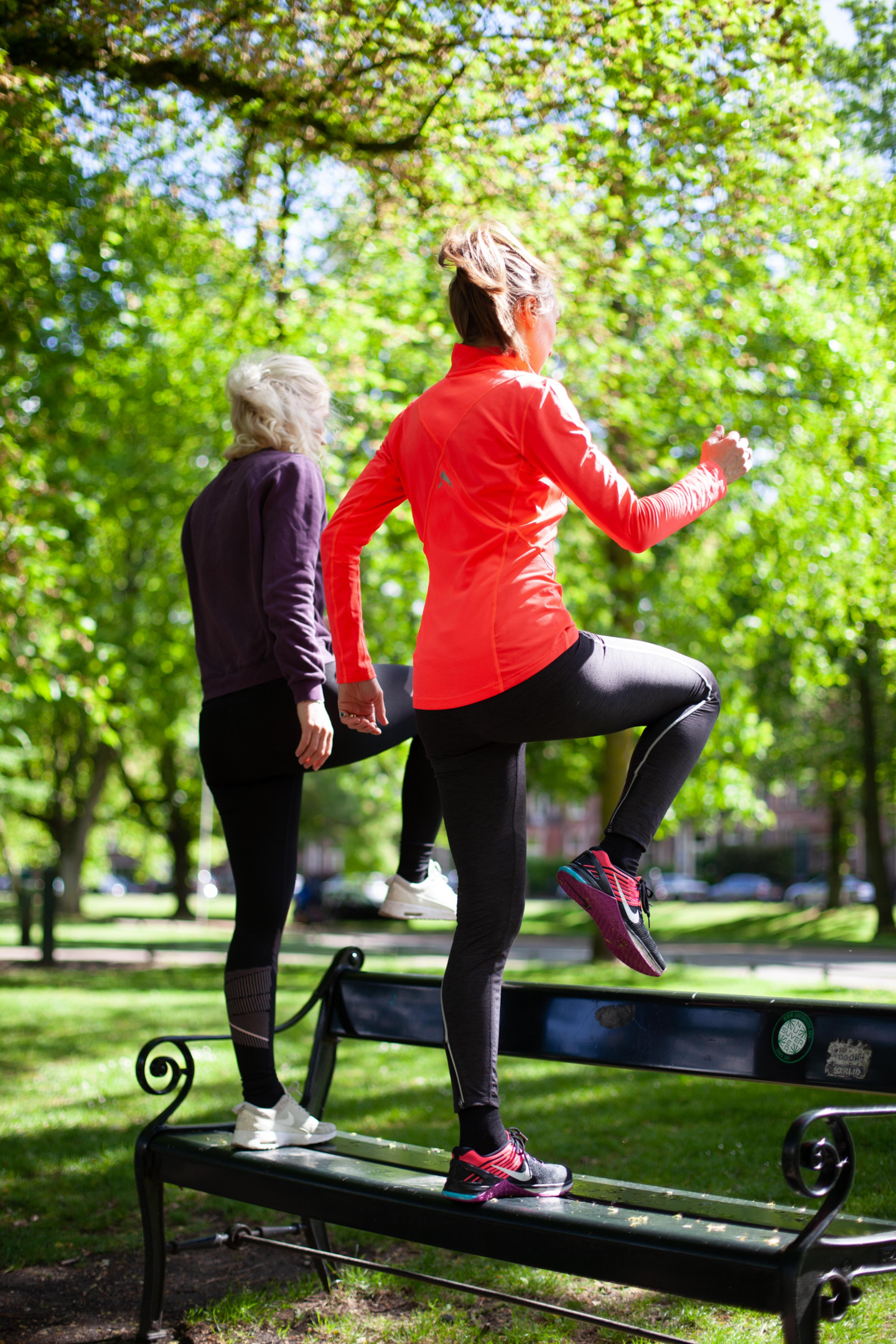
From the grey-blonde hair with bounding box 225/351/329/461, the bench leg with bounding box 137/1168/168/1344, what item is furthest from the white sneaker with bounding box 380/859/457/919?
the grey-blonde hair with bounding box 225/351/329/461

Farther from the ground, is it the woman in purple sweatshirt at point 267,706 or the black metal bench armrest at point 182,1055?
the woman in purple sweatshirt at point 267,706

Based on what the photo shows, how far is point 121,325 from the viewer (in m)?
12.6

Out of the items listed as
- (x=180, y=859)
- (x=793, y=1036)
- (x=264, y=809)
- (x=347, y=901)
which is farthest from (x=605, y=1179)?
(x=180, y=859)

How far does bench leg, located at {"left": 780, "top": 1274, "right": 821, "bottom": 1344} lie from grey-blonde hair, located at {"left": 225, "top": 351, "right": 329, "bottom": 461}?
2.34 m

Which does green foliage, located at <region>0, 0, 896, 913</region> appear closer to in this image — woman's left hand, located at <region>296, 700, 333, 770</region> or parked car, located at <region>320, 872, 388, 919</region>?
woman's left hand, located at <region>296, 700, 333, 770</region>

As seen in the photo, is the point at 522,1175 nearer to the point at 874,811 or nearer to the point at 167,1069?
the point at 167,1069

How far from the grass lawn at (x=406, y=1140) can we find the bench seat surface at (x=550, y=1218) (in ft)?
2.21

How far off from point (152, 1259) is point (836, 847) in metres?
30.4

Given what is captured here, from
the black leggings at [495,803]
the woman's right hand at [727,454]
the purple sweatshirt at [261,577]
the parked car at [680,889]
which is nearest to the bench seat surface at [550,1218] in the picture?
the black leggings at [495,803]

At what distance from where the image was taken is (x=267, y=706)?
10.3 feet

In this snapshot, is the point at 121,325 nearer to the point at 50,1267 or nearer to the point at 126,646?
the point at 126,646

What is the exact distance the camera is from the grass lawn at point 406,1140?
11.6 ft

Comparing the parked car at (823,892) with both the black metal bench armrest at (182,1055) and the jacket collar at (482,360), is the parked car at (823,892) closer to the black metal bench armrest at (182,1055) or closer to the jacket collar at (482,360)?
the black metal bench armrest at (182,1055)

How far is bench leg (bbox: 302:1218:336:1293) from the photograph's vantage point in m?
3.79
